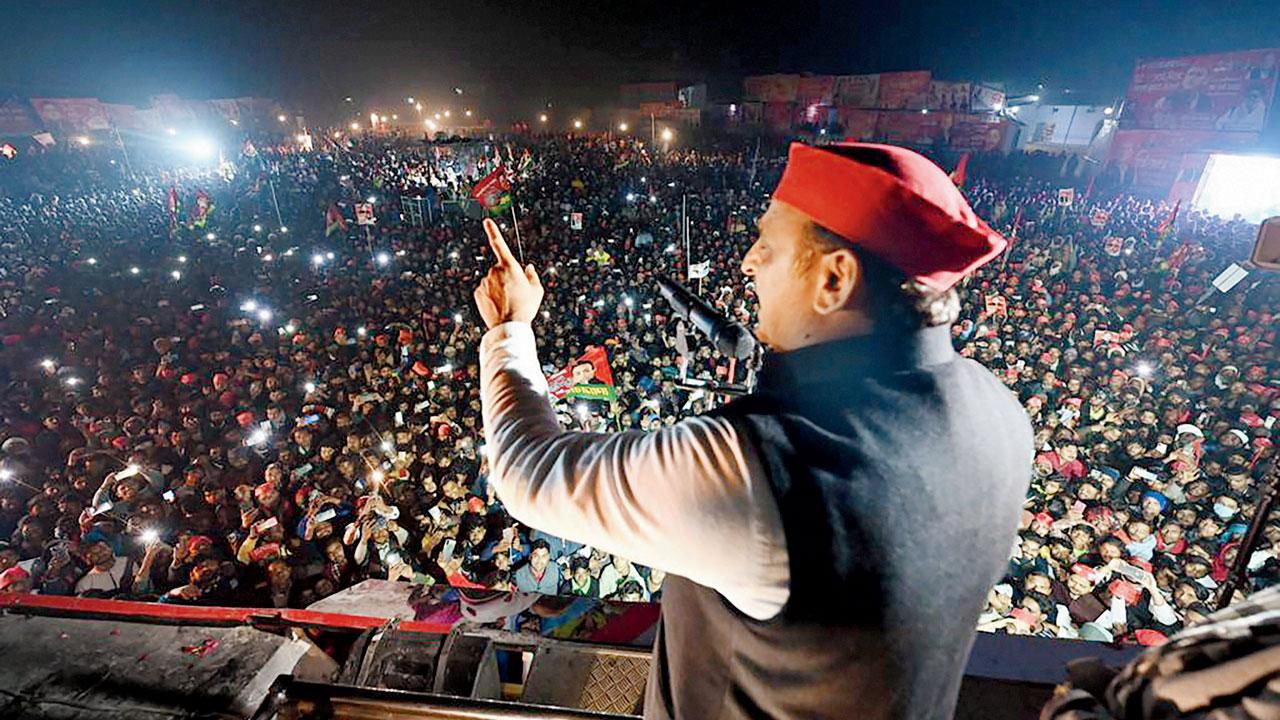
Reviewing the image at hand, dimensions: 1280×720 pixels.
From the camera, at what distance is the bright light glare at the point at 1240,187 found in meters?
21.8

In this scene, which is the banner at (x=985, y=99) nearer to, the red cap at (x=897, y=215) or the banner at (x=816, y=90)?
the banner at (x=816, y=90)

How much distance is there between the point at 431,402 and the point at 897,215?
8.97 m

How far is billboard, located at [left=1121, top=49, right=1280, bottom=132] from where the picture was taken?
75.6 feet

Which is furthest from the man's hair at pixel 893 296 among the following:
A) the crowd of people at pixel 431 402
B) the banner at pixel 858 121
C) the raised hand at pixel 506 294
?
the banner at pixel 858 121

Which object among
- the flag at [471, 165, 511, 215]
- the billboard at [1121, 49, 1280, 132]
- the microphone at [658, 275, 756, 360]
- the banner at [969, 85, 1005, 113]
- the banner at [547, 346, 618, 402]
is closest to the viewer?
the microphone at [658, 275, 756, 360]

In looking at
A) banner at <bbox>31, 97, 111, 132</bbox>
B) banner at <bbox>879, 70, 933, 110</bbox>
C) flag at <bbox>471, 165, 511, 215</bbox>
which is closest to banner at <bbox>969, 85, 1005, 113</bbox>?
banner at <bbox>879, 70, 933, 110</bbox>

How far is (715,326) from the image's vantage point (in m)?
2.78

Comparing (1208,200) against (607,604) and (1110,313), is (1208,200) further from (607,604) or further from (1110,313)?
(607,604)

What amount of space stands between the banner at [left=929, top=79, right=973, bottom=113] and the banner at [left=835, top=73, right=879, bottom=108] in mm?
3770

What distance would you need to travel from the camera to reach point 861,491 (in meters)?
0.97

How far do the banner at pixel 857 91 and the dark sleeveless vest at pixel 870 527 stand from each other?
4519 cm

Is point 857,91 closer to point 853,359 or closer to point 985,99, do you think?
point 985,99

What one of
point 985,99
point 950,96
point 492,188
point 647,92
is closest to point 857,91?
point 950,96

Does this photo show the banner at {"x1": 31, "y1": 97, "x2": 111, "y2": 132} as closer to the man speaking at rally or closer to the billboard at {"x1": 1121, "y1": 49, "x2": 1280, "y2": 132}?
the man speaking at rally
